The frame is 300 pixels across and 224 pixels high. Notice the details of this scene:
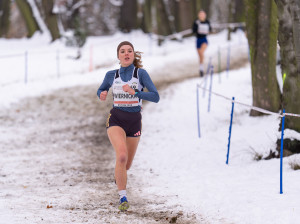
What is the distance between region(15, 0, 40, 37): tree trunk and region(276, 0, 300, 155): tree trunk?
21.0m

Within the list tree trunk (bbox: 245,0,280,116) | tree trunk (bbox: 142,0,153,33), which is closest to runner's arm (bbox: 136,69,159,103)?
tree trunk (bbox: 245,0,280,116)

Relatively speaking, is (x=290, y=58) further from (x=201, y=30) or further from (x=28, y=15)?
(x=28, y=15)

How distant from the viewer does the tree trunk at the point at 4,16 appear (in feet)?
89.2

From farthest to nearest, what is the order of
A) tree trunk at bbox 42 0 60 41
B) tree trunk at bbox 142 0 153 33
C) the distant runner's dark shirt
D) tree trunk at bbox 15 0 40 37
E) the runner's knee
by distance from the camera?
tree trunk at bbox 142 0 153 33, tree trunk at bbox 15 0 40 37, tree trunk at bbox 42 0 60 41, the distant runner's dark shirt, the runner's knee

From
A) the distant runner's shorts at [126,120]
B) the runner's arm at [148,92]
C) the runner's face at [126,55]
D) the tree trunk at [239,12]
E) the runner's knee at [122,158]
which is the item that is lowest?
the runner's knee at [122,158]

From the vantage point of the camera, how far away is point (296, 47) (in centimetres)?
636

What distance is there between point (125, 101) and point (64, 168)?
2.76m

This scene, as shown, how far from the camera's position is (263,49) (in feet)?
29.9

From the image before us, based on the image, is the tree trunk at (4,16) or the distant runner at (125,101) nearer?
the distant runner at (125,101)

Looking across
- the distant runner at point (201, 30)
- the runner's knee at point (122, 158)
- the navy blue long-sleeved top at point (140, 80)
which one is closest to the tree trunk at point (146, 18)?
the distant runner at point (201, 30)

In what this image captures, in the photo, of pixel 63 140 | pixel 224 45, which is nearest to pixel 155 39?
pixel 224 45

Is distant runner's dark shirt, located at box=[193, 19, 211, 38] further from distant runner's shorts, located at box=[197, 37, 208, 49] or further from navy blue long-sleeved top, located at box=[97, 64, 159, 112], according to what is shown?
navy blue long-sleeved top, located at box=[97, 64, 159, 112]

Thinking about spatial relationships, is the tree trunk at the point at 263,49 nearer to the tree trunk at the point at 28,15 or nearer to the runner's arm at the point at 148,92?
the runner's arm at the point at 148,92

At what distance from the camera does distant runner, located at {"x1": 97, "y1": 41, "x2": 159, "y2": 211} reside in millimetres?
5336
